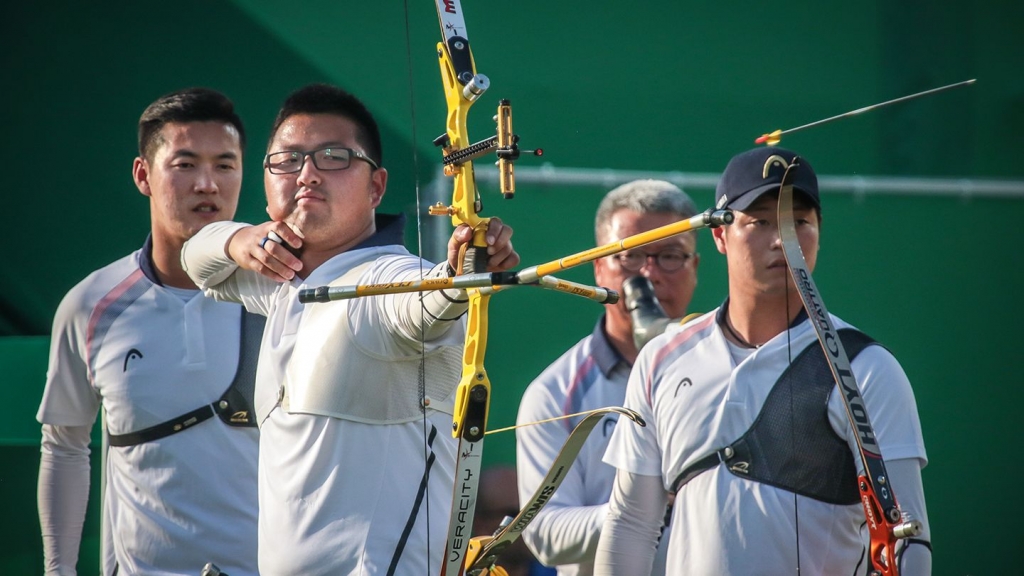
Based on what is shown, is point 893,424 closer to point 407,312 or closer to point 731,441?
point 731,441

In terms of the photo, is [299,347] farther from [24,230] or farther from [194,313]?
[24,230]

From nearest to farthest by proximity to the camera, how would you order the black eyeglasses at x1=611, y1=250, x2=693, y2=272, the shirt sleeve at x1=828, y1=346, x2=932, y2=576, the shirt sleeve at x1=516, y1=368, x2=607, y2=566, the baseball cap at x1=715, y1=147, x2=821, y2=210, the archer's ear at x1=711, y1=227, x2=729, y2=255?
the shirt sleeve at x1=828, y1=346, x2=932, y2=576 < the baseball cap at x1=715, y1=147, x2=821, y2=210 < the archer's ear at x1=711, y1=227, x2=729, y2=255 < the shirt sleeve at x1=516, y1=368, x2=607, y2=566 < the black eyeglasses at x1=611, y1=250, x2=693, y2=272

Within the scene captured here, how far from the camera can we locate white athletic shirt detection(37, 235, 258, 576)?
2596mm

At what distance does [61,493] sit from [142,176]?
77 centimetres

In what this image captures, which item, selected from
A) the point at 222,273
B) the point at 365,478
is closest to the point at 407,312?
the point at 365,478

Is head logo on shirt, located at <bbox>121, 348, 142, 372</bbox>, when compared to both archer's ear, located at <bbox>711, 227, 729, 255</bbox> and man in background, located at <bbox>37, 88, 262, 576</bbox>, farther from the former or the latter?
archer's ear, located at <bbox>711, 227, 729, 255</bbox>

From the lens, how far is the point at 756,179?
6.63ft

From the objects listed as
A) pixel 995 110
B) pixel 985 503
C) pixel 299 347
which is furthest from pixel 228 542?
pixel 995 110

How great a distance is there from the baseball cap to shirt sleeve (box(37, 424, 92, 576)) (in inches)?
63.3

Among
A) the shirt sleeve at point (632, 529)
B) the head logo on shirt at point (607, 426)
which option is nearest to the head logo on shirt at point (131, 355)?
the head logo on shirt at point (607, 426)

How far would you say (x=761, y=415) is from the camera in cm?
200

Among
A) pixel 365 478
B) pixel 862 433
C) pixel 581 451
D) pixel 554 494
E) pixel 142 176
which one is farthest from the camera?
pixel 142 176

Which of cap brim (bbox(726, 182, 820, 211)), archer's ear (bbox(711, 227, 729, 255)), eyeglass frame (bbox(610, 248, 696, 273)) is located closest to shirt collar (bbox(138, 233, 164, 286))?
eyeglass frame (bbox(610, 248, 696, 273))

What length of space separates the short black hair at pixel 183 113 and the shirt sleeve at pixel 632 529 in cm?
129
